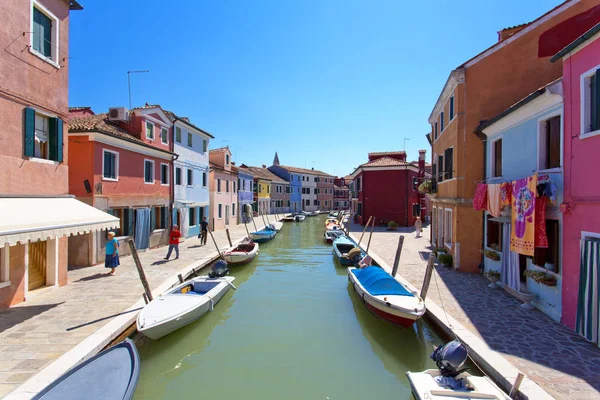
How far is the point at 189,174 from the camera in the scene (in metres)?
24.8

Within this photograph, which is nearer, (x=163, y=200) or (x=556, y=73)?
(x=556, y=73)

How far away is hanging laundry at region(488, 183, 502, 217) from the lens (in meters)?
10.4

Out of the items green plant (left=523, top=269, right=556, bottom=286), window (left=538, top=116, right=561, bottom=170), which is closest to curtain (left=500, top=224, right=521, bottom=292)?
green plant (left=523, top=269, right=556, bottom=286)

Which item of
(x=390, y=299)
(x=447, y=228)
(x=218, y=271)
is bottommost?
(x=218, y=271)

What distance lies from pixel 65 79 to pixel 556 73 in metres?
17.3

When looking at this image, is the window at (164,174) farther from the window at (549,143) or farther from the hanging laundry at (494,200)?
the window at (549,143)

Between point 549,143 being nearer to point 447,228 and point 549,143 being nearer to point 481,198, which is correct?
point 481,198

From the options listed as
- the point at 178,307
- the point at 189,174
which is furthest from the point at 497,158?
the point at 189,174

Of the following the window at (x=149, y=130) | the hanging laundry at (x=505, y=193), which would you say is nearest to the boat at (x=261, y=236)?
the window at (x=149, y=130)

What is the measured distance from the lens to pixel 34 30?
373 inches

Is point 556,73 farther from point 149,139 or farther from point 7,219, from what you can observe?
point 149,139

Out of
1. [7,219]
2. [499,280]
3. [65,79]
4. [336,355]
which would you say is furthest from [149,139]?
[499,280]

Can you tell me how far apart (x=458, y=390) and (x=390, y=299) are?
3.76 metres

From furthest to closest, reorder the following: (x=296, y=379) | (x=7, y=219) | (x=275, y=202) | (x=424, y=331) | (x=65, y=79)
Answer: (x=275, y=202)
(x=65, y=79)
(x=424, y=331)
(x=7, y=219)
(x=296, y=379)
